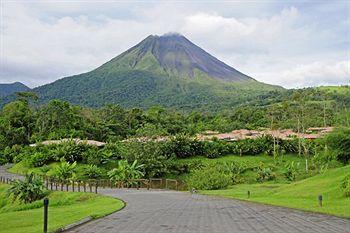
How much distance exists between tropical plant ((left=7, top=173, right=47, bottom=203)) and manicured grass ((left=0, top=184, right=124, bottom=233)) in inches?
18.3

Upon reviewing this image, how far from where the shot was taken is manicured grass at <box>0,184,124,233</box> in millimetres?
12911

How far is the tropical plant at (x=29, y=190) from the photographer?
951 inches

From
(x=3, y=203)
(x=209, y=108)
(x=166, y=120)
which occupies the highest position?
(x=209, y=108)

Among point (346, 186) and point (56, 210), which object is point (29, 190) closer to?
point (56, 210)

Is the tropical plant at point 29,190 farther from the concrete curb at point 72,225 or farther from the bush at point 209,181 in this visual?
→ the concrete curb at point 72,225

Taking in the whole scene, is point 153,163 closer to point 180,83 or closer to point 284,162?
point 284,162

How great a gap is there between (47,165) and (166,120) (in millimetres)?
29362

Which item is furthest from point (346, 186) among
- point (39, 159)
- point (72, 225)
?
point (39, 159)

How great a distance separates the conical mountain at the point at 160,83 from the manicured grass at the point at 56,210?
92898 millimetres

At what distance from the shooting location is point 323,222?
459 inches

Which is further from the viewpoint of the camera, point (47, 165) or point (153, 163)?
point (47, 165)

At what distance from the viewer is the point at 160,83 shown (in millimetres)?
155375

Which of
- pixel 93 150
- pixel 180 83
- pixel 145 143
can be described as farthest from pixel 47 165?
pixel 180 83

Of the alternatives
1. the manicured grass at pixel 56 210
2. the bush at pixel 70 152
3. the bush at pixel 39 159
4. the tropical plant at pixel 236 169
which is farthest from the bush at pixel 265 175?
the bush at pixel 39 159
